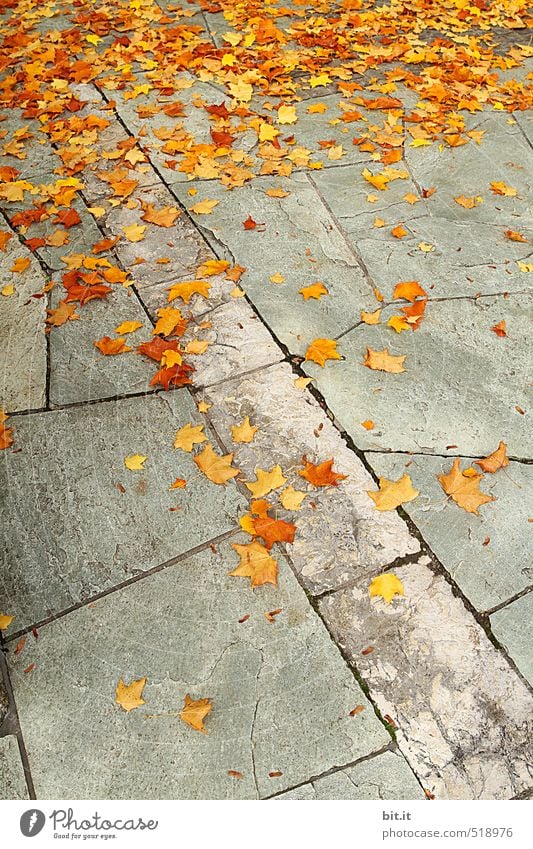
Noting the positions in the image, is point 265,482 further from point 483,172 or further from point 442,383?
point 483,172

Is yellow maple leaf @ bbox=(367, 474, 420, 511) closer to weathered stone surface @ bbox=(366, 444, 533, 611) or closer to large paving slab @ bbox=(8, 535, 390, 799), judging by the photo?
weathered stone surface @ bbox=(366, 444, 533, 611)

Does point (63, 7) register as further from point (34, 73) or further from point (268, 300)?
point (268, 300)

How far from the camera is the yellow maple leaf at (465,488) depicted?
2.56m

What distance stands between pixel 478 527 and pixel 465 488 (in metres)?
0.16

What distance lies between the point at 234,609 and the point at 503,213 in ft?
8.54

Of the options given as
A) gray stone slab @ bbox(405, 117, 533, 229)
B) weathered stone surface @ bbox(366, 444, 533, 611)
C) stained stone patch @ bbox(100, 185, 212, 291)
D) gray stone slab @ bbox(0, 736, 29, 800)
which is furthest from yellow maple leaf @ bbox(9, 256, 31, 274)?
gray stone slab @ bbox(0, 736, 29, 800)

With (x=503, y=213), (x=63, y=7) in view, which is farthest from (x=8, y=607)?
(x=63, y=7)

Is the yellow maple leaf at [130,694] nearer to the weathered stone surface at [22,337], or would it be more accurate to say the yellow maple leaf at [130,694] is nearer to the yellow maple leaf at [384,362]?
the weathered stone surface at [22,337]

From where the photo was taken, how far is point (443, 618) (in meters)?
2.29

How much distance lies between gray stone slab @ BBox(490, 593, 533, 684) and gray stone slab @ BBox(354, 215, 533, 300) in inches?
61.1

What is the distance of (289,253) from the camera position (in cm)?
355

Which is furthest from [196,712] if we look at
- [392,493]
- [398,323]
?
[398,323]

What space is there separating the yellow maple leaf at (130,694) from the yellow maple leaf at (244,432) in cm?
96

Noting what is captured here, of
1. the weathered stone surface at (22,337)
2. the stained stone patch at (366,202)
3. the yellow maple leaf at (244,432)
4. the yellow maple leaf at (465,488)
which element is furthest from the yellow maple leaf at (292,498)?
the stained stone patch at (366,202)
